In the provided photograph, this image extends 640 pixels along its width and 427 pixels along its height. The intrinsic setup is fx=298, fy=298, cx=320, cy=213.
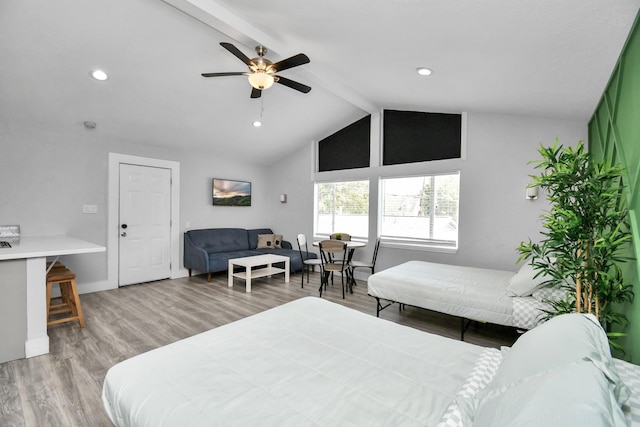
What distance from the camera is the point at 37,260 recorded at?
2688 mm

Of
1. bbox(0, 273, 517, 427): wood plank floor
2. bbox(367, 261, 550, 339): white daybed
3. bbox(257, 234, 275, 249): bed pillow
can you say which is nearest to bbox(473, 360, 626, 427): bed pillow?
bbox(367, 261, 550, 339): white daybed

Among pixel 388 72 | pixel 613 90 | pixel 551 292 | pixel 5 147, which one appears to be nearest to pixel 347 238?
pixel 388 72

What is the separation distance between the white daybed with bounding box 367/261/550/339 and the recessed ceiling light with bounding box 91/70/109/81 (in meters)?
3.88

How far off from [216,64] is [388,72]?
2016 mm

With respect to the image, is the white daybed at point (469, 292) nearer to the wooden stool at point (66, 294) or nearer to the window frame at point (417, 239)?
the window frame at point (417, 239)

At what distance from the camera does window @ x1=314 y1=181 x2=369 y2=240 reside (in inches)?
227

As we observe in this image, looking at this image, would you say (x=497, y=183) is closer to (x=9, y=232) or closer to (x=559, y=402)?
(x=559, y=402)

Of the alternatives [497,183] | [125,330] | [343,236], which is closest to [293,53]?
[497,183]

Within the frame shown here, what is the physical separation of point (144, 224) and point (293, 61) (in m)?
4.06

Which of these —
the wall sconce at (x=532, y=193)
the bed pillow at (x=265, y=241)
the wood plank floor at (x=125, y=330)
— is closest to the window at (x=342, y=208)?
the bed pillow at (x=265, y=241)

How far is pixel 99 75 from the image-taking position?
3.40m

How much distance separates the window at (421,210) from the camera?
185 inches

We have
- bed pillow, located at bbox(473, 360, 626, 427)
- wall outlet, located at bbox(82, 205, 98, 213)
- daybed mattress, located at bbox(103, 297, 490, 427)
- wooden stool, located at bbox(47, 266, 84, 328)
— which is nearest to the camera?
bed pillow, located at bbox(473, 360, 626, 427)

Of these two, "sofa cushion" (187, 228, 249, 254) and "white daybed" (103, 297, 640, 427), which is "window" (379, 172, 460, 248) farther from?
"white daybed" (103, 297, 640, 427)
